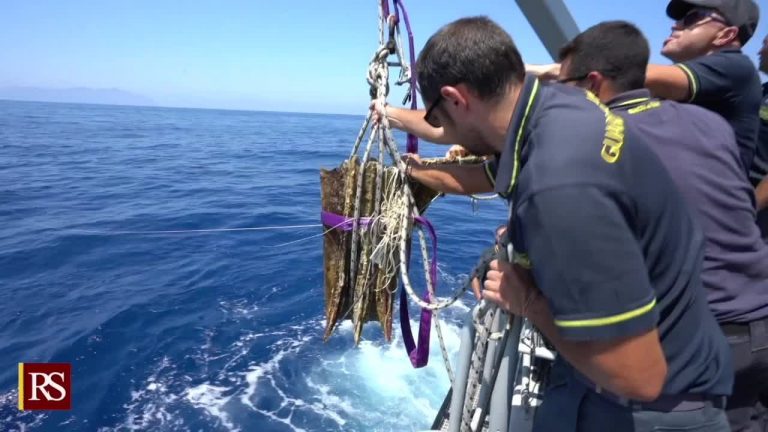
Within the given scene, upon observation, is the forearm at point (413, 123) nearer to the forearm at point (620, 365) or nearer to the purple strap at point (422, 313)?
the purple strap at point (422, 313)

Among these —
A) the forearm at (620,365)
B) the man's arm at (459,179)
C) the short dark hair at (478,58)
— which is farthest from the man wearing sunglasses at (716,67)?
the forearm at (620,365)

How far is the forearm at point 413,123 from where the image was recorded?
8.01ft

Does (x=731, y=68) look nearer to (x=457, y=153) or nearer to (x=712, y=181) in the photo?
(x=712, y=181)

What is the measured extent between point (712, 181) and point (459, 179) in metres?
1.18

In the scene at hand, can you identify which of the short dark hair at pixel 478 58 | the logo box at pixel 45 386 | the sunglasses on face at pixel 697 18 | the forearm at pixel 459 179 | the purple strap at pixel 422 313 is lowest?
the logo box at pixel 45 386

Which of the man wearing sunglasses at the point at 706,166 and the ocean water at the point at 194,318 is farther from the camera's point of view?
the ocean water at the point at 194,318

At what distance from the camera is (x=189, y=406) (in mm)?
5777

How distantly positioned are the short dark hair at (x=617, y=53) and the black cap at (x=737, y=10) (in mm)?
736

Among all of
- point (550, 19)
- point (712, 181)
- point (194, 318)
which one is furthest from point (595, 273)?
point (194, 318)

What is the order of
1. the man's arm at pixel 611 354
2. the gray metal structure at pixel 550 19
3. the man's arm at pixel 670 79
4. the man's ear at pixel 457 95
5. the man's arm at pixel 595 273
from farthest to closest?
1. the gray metal structure at pixel 550 19
2. the man's arm at pixel 670 79
3. the man's ear at pixel 457 95
4. the man's arm at pixel 611 354
5. the man's arm at pixel 595 273

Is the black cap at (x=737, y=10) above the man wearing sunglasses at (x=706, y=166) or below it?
above

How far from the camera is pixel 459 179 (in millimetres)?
2512

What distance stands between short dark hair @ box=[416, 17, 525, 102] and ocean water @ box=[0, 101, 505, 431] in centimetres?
524

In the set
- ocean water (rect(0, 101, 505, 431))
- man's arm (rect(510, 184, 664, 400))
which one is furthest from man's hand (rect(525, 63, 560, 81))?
ocean water (rect(0, 101, 505, 431))
